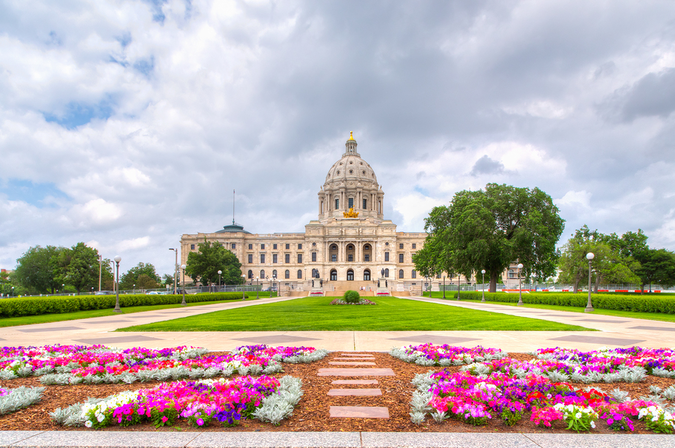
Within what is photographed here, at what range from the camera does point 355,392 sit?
6234mm

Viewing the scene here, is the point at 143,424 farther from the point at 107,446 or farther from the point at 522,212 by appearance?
the point at 522,212

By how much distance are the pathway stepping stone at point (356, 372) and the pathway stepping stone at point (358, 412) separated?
2.00 meters

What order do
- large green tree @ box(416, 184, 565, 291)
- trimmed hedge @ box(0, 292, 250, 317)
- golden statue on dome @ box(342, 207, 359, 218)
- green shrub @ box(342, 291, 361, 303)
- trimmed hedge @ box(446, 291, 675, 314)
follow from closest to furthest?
trimmed hedge @ box(446, 291, 675, 314), trimmed hedge @ box(0, 292, 250, 317), green shrub @ box(342, 291, 361, 303), large green tree @ box(416, 184, 565, 291), golden statue on dome @ box(342, 207, 359, 218)

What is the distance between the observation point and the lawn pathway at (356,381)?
207 inches

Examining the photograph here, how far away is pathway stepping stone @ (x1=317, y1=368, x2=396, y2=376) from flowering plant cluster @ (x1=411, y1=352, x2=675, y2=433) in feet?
4.38

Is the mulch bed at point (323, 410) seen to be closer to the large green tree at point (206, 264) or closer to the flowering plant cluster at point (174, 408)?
the flowering plant cluster at point (174, 408)

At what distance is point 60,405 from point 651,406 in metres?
7.37

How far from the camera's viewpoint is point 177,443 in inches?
167

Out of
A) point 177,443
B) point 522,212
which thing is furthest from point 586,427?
point 522,212

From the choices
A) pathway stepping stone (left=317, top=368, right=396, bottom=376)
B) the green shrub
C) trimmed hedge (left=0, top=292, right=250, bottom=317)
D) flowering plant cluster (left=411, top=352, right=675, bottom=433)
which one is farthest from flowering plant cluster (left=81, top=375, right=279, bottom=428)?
the green shrub

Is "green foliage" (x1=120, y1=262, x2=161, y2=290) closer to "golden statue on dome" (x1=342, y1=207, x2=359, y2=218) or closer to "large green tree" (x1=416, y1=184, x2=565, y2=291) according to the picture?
"golden statue on dome" (x1=342, y1=207, x2=359, y2=218)

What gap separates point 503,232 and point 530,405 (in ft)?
152

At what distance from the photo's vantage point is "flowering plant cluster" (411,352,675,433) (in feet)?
15.7

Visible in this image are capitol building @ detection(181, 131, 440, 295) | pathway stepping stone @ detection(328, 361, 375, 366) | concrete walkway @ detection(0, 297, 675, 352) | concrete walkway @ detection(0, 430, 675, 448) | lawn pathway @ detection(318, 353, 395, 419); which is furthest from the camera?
capitol building @ detection(181, 131, 440, 295)
